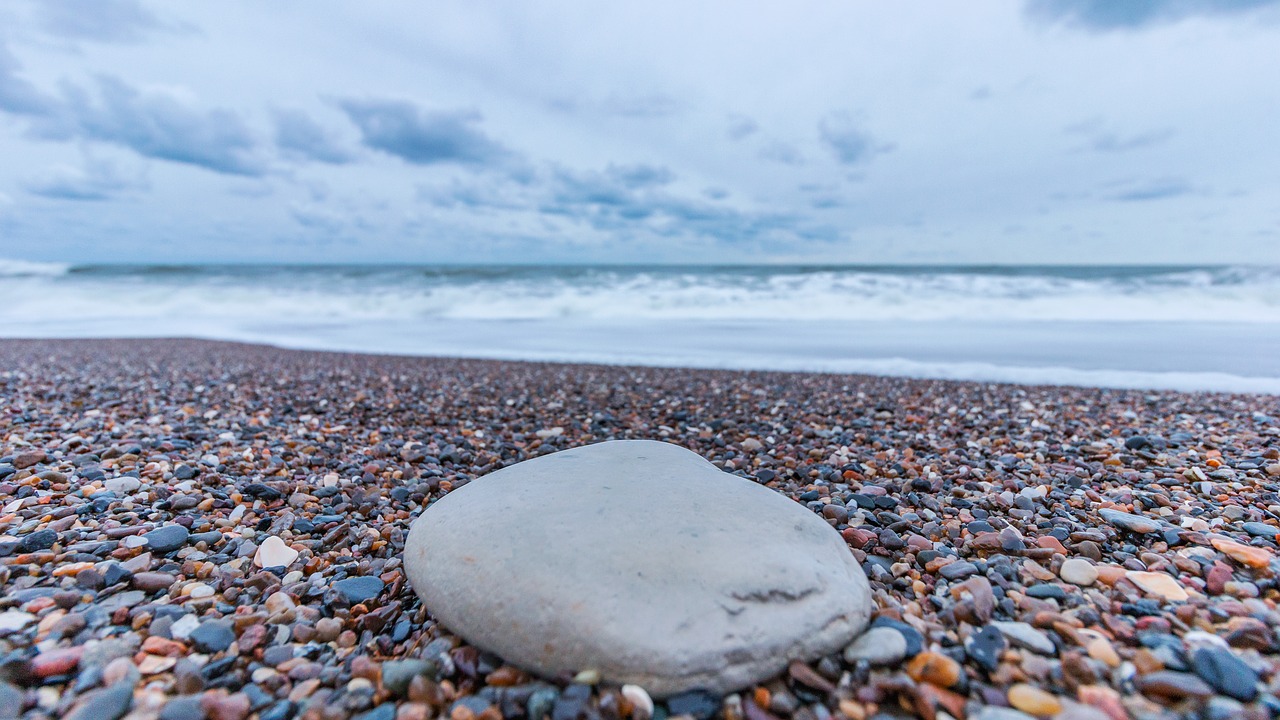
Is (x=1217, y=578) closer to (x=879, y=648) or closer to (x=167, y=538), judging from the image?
(x=879, y=648)

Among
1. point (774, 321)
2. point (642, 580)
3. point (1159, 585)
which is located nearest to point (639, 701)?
point (642, 580)

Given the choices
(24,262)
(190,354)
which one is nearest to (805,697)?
(190,354)

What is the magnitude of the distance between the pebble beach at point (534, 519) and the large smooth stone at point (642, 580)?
0.07m

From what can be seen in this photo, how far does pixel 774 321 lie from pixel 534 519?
1215 centimetres

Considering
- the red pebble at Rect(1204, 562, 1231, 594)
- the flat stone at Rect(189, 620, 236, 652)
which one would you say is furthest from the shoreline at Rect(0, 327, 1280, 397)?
the flat stone at Rect(189, 620, 236, 652)

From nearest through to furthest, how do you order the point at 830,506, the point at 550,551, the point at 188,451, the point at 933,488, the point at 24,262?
the point at 550,551
the point at 830,506
the point at 933,488
the point at 188,451
the point at 24,262

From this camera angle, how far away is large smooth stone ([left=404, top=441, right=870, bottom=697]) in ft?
5.11

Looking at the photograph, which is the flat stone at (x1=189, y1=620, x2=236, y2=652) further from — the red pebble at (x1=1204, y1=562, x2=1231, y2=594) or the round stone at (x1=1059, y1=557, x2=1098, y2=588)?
the red pebble at (x1=1204, y1=562, x2=1231, y2=594)

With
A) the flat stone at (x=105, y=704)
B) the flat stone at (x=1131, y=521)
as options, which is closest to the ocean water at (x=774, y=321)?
the flat stone at (x=1131, y=521)

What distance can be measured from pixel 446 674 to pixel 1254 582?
8.32 feet

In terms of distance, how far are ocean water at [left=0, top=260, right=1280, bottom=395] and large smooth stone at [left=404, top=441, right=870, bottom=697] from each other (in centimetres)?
520

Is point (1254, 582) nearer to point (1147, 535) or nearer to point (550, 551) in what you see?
point (1147, 535)

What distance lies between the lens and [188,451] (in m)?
3.40

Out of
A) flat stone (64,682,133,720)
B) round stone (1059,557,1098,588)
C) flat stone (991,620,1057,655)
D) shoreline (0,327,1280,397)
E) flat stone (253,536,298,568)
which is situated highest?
shoreline (0,327,1280,397)
